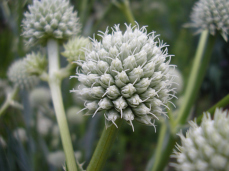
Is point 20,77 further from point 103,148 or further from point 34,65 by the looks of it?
point 103,148

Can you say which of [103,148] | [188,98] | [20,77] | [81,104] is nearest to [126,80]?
[103,148]

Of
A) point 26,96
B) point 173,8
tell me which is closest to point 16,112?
point 26,96

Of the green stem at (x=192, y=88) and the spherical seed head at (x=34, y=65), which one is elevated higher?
the spherical seed head at (x=34, y=65)

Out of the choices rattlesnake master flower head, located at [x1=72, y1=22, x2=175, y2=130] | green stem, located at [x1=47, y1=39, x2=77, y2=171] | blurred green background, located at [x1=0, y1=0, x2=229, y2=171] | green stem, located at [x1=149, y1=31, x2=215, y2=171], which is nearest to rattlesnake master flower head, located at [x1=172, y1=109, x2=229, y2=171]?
rattlesnake master flower head, located at [x1=72, y1=22, x2=175, y2=130]

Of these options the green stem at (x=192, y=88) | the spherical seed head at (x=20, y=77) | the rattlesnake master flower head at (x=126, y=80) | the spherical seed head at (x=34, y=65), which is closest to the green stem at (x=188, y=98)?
the green stem at (x=192, y=88)

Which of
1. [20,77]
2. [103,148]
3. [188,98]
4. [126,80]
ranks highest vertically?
[20,77]

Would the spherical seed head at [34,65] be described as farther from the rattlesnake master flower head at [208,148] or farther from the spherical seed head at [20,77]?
the rattlesnake master flower head at [208,148]
